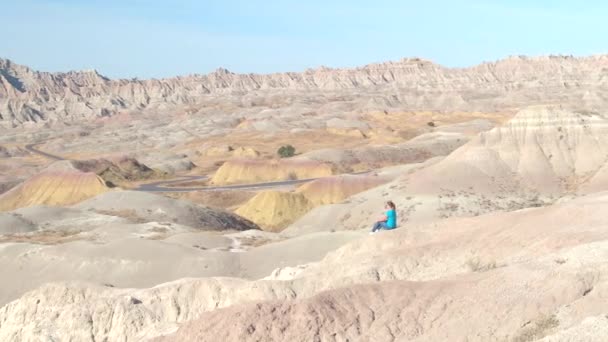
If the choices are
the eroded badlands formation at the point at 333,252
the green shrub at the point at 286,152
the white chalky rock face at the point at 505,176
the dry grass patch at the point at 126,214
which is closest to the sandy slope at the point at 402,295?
the eroded badlands formation at the point at 333,252

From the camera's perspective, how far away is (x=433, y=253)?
2091 centimetres

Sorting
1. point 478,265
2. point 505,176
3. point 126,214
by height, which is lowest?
point 126,214

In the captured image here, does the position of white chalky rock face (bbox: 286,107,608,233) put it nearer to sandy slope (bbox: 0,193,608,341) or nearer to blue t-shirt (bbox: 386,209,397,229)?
blue t-shirt (bbox: 386,209,397,229)

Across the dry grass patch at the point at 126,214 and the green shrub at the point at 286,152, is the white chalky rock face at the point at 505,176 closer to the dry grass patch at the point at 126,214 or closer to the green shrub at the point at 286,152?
the dry grass patch at the point at 126,214

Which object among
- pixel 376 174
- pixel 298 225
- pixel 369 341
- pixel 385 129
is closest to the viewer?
pixel 369 341

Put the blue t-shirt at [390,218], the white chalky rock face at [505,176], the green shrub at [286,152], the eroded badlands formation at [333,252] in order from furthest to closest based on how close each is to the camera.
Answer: the green shrub at [286,152] → the white chalky rock face at [505,176] → the blue t-shirt at [390,218] → the eroded badlands formation at [333,252]

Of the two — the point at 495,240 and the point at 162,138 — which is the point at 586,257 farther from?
the point at 162,138

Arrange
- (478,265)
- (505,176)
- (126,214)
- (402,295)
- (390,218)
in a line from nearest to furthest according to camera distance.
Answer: (402,295)
(478,265)
(390,218)
(505,176)
(126,214)

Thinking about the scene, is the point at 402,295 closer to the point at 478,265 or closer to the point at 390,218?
the point at 478,265

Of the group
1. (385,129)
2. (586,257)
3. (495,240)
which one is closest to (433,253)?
(495,240)

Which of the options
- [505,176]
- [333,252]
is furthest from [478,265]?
[505,176]

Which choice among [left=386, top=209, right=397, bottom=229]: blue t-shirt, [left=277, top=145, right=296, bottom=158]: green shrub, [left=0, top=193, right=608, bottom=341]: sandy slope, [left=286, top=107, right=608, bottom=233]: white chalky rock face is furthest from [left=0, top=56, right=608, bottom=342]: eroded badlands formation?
[left=277, top=145, right=296, bottom=158]: green shrub

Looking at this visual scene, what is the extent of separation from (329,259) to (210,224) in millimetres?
31645

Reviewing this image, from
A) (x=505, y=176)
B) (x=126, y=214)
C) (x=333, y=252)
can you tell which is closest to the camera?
(x=333, y=252)
